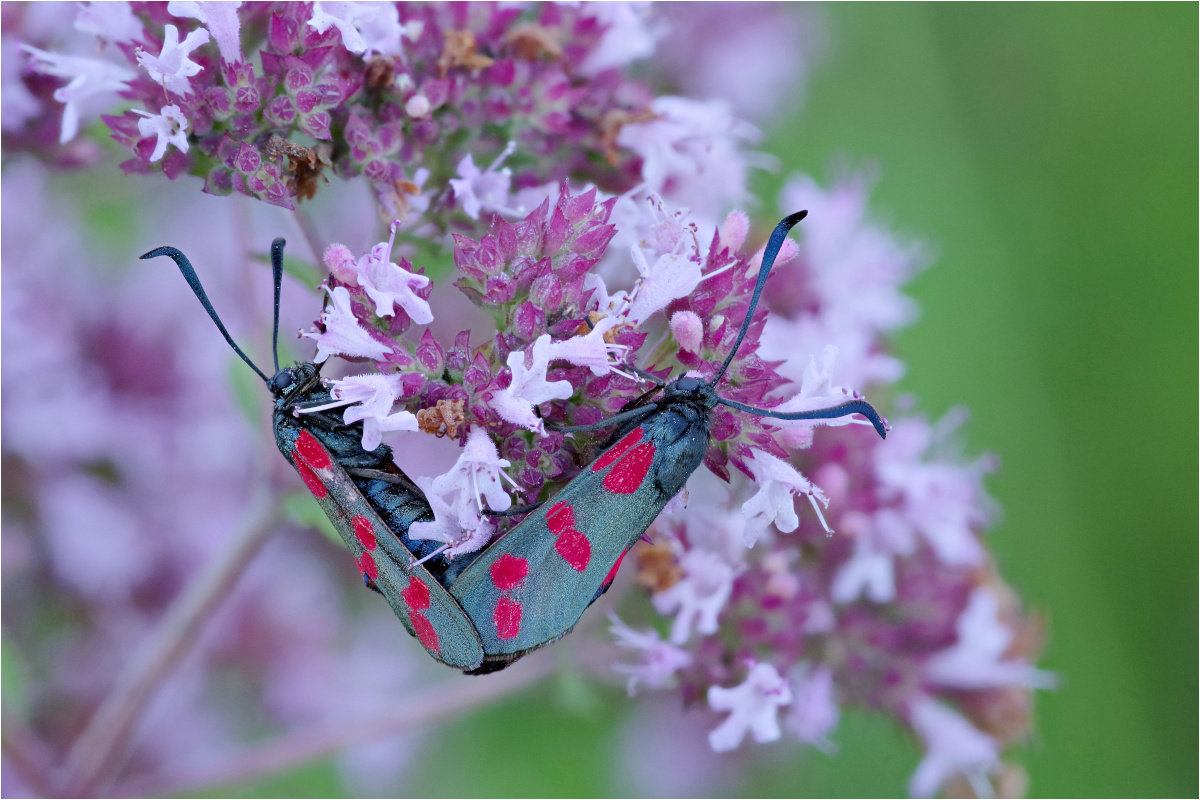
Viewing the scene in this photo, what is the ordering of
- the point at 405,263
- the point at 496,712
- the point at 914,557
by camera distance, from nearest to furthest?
the point at 405,263
the point at 914,557
the point at 496,712

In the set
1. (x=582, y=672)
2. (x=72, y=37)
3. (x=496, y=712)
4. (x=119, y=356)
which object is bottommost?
(x=496, y=712)

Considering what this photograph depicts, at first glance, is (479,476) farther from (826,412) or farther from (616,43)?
(616,43)

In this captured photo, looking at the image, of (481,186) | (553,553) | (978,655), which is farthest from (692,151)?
(978,655)

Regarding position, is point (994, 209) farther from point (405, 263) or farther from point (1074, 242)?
point (405, 263)

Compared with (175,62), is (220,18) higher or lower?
higher

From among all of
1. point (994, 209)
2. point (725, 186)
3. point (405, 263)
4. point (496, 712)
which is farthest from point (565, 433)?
point (994, 209)

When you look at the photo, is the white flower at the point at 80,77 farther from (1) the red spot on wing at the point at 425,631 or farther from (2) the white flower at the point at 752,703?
(2) the white flower at the point at 752,703

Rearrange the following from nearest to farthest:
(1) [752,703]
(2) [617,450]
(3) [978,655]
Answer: (2) [617,450]
(1) [752,703]
(3) [978,655]

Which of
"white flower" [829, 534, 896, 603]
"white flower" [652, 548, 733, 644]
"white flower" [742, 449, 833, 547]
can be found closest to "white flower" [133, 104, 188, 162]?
"white flower" [742, 449, 833, 547]
